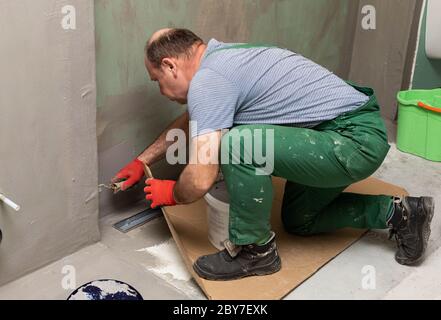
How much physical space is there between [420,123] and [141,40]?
1.34 m

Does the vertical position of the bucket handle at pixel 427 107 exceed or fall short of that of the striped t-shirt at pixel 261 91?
it falls short

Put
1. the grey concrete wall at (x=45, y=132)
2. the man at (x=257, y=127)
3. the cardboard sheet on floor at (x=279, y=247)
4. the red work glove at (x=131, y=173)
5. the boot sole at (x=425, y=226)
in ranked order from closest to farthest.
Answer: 1. the grey concrete wall at (x=45, y=132)
2. the man at (x=257, y=127)
3. the cardboard sheet on floor at (x=279, y=247)
4. the boot sole at (x=425, y=226)
5. the red work glove at (x=131, y=173)

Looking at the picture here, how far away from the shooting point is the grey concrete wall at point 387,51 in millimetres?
2773

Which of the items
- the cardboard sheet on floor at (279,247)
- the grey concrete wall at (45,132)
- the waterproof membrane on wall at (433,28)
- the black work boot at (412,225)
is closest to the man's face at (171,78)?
the grey concrete wall at (45,132)

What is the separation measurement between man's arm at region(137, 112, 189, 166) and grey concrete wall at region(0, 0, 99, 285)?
0.23 m

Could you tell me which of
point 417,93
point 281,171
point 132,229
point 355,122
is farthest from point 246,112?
point 417,93

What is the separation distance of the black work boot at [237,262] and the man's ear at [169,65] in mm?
534

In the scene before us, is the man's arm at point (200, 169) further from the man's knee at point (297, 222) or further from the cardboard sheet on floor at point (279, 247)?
the man's knee at point (297, 222)

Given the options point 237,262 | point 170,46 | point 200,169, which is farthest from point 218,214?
point 170,46

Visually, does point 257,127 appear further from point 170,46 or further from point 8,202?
point 8,202

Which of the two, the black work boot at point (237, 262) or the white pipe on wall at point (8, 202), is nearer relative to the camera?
the white pipe on wall at point (8, 202)

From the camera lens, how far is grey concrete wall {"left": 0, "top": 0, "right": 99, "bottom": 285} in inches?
56.8

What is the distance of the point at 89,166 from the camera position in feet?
5.72

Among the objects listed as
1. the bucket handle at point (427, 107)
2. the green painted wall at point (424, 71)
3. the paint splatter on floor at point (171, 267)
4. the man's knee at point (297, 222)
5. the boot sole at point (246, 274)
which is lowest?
the paint splatter on floor at point (171, 267)
